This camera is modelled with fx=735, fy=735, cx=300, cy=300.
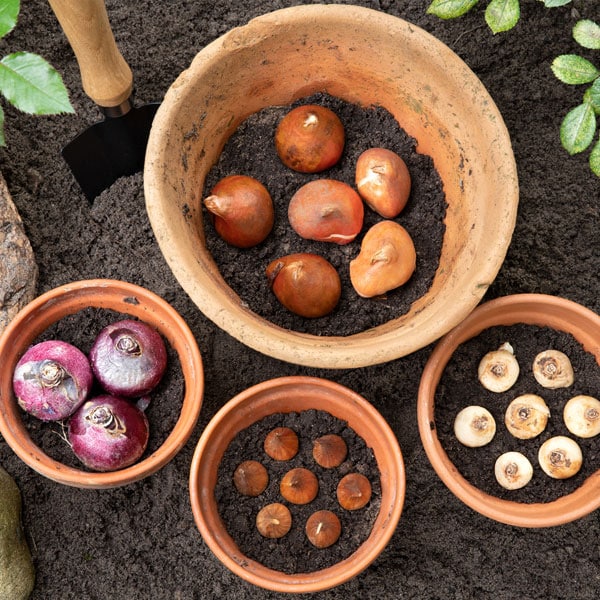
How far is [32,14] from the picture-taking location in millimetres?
1556

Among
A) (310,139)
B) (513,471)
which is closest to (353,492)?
(513,471)

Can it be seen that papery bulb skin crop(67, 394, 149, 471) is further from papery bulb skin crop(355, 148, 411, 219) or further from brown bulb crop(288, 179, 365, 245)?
papery bulb skin crop(355, 148, 411, 219)

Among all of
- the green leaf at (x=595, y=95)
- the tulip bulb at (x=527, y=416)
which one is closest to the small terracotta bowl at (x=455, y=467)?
the tulip bulb at (x=527, y=416)

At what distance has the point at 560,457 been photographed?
1318 mm

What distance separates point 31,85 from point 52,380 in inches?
19.8

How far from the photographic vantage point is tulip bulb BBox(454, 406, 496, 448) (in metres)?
1.34

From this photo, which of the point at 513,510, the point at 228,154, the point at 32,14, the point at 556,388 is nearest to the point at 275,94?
the point at 228,154

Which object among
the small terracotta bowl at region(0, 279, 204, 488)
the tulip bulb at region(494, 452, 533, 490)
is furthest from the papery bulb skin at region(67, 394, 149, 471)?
the tulip bulb at region(494, 452, 533, 490)

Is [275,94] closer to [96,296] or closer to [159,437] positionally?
[96,296]

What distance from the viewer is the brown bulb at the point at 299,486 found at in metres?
1.32

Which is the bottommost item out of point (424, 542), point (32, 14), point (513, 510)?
point (424, 542)

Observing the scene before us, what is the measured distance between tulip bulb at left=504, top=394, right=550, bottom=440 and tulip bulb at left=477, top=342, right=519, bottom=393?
0.13 feet

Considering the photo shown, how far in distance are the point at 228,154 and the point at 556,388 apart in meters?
0.75

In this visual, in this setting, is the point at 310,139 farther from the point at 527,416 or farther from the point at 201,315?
the point at 527,416
